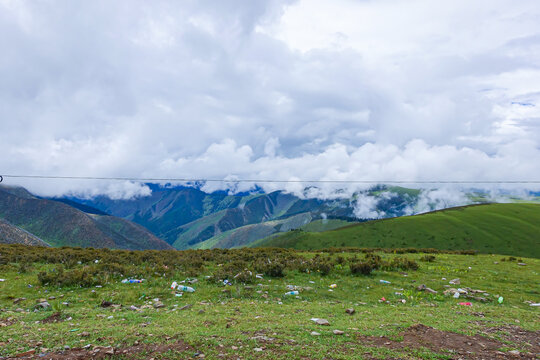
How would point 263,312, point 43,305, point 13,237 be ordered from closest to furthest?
1. point 263,312
2. point 43,305
3. point 13,237

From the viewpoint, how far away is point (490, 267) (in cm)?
2342

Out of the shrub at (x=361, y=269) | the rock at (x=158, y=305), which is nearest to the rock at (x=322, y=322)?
the rock at (x=158, y=305)

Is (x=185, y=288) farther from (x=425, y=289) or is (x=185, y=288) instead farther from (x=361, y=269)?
(x=425, y=289)

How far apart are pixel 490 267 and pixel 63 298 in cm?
2976

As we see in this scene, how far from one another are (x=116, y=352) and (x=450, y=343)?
9.16 m

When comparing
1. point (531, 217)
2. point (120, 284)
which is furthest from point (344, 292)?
point (531, 217)

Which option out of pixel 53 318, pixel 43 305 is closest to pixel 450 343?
pixel 53 318

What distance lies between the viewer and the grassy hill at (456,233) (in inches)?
4811

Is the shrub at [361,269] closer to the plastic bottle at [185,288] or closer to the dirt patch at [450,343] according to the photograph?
the dirt patch at [450,343]

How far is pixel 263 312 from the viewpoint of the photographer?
11227 mm

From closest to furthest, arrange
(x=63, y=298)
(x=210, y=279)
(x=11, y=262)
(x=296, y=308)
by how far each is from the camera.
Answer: (x=296, y=308), (x=63, y=298), (x=210, y=279), (x=11, y=262)

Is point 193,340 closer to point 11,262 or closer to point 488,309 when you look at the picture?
point 488,309

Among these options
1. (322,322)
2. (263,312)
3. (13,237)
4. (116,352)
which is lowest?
(13,237)

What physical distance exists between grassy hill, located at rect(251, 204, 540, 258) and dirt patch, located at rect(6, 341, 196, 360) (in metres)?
139
